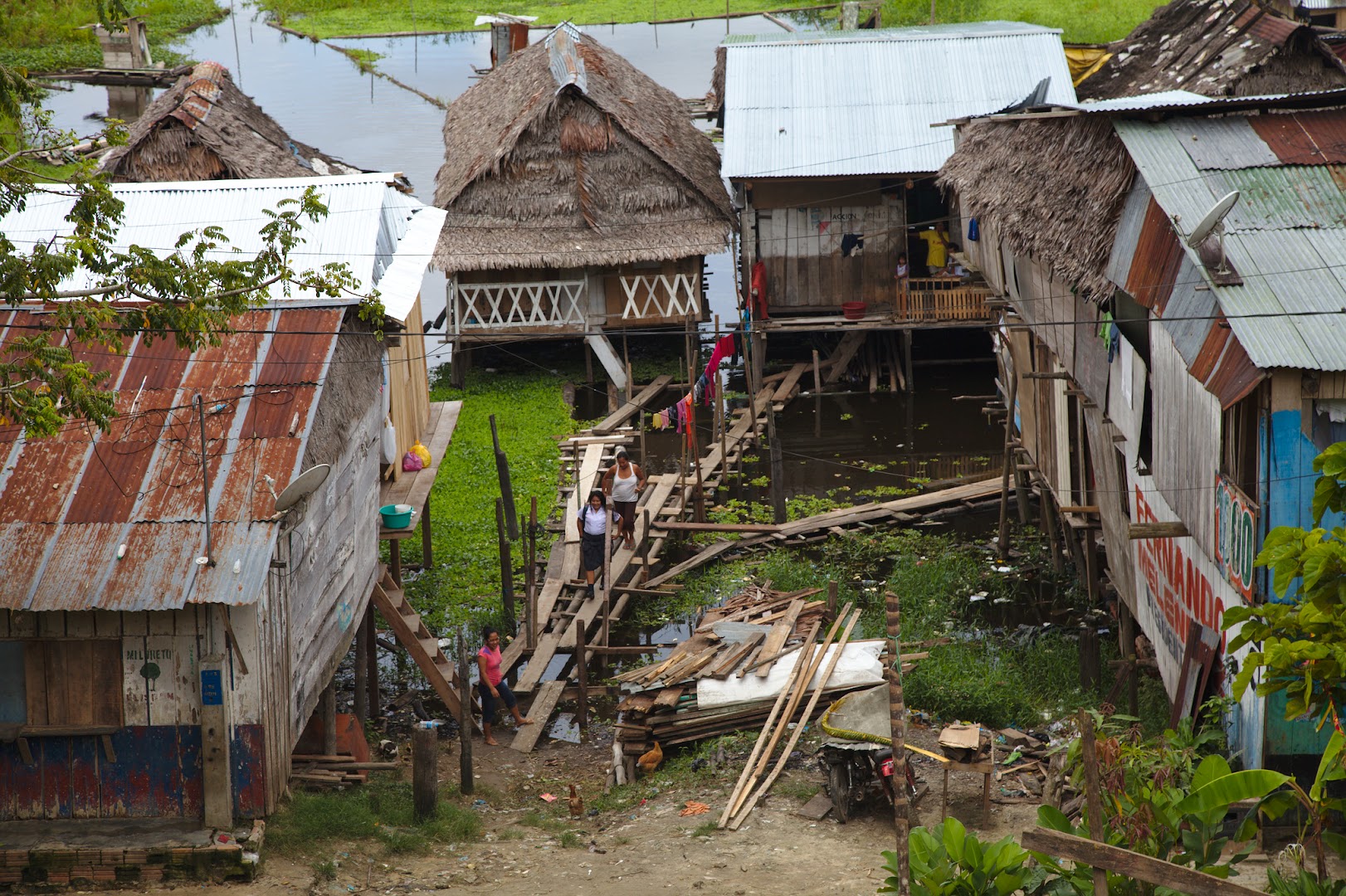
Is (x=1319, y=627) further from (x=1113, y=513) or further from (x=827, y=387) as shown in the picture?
(x=827, y=387)

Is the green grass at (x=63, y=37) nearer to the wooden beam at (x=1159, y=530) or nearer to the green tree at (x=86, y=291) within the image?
the green tree at (x=86, y=291)

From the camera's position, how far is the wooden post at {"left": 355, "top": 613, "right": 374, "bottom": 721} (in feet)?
43.9

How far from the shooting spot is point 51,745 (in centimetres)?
1009

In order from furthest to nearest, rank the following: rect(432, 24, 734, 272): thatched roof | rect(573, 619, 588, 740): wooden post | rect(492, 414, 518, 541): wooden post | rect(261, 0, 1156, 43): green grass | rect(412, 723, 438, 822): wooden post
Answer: rect(261, 0, 1156, 43): green grass → rect(432, 24, 734, 272): thatched roof → rect(492, 414, 518, 541): wooden post → rect(573, 619, 588, 740): wooden post → rect(412, 723, 438, 822): wooden post

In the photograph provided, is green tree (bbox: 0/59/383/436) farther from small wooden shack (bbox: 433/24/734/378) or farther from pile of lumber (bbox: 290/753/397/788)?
small wooden shack (bbox: 433/24/734/378)

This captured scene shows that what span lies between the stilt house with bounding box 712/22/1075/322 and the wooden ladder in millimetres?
12718

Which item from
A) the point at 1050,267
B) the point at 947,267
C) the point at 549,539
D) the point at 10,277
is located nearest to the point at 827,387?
the point at 947,267

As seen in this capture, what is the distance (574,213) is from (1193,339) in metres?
16.5

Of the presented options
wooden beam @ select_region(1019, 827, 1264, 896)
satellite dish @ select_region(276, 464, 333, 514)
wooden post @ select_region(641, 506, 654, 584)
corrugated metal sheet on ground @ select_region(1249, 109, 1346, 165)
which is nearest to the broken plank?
wooden post @ select_region(641, 506, 654, 584)

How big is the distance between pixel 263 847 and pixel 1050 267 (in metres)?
9.61

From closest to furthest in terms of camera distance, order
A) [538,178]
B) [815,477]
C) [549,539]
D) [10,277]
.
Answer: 1. [10,277]
2. [549,539]
3. [815,477]
4. [538,178]

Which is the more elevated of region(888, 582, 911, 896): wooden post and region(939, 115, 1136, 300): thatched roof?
region(939, 115, 1136, 300): thatched roof

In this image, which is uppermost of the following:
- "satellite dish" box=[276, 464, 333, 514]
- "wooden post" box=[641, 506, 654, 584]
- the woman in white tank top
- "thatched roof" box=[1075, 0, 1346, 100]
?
"thatched roof" box=[1075, 0, 1346, 100]

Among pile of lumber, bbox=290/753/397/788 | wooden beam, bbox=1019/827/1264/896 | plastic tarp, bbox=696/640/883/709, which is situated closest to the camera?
wooden beam, bbox=1019/827/1264/896
